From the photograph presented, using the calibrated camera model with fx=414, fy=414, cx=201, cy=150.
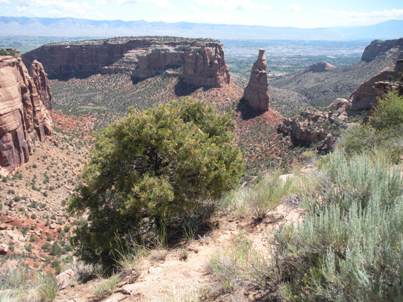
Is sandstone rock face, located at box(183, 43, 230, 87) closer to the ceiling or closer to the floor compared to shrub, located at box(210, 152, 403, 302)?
closer to the floor

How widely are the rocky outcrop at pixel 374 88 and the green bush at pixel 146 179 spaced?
97.3 feet

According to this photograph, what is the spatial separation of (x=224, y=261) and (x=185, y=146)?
20.1 ft

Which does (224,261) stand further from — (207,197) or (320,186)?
(207,197)

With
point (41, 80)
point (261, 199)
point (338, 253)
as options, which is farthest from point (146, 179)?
point (41, 80)

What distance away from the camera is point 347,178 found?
7500mm

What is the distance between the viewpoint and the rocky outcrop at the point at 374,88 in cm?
3908

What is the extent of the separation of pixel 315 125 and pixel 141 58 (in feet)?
214

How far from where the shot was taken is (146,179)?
12.1m

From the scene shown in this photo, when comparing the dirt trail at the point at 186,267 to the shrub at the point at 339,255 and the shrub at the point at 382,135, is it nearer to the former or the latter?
the shrub at the point at 339,255

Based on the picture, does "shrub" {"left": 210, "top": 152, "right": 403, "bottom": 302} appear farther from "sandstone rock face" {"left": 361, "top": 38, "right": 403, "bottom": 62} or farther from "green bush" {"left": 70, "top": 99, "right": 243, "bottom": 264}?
"sandstone rock face" {"left": 361, "top": 38, "right": 403, "bottom": 62}

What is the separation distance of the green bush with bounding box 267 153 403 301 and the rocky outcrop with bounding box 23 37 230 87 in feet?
271

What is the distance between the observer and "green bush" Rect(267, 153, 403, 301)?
4.45 metres

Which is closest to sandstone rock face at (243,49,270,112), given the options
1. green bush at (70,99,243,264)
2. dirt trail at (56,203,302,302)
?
green bush at (70,99,243,264)

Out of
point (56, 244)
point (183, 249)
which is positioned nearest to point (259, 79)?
point (56, 244)
